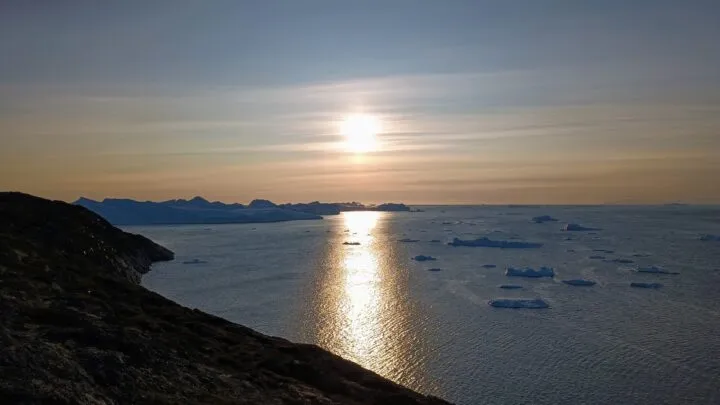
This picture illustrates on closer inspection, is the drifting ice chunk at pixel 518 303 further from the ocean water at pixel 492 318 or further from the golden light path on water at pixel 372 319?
the golden light path on water at pixel 372 319

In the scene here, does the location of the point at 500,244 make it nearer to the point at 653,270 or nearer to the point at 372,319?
the point at 653,270

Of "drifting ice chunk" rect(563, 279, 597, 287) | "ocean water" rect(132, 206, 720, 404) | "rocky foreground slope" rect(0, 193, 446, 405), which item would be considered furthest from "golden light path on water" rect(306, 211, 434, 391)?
"drifting ice chunk" rect(563, 279, 597, 287)

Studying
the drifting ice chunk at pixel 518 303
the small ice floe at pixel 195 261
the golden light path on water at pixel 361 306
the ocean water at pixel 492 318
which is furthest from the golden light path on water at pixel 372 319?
the small ice floe at pixel 195 261

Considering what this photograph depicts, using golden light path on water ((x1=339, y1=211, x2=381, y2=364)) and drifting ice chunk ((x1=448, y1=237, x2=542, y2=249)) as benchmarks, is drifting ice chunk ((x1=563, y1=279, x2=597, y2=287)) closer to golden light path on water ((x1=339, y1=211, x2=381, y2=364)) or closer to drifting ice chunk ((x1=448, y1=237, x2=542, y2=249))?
golden light path on water ((x1=339, y1=211, x2=381, y2=364))

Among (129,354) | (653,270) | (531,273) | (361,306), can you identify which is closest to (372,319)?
(361,306)

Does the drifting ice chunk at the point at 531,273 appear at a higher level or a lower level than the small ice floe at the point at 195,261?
lower

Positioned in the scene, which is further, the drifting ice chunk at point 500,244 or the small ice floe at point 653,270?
the drifting ice chunk at point 500,244
